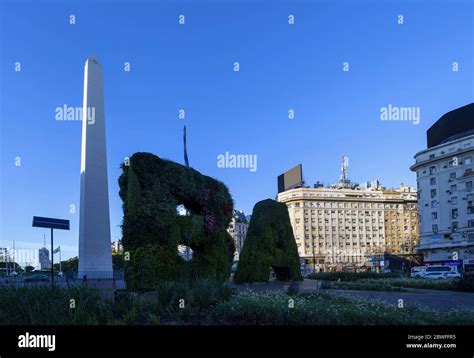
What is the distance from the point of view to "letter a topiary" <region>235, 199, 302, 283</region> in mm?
27547

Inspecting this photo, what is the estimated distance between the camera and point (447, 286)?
2477 centimetres

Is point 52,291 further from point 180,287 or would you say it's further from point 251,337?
point 251,337

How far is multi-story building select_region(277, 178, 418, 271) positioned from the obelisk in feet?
329

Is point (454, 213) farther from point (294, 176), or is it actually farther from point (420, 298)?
point (420, 298)

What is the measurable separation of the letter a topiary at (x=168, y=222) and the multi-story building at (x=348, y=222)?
110 meters

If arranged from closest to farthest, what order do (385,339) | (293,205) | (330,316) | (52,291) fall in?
1. (385,339)
2. (330,316)
3. (52,291)
4. (293,205)

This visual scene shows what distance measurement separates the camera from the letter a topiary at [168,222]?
17.9 m

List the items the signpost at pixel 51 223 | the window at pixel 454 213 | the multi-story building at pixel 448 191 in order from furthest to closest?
the window at pixel 454 213 < the multi-story building at pixel 448 191 < the signpost at pixel 51 223

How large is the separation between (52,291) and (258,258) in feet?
61.3

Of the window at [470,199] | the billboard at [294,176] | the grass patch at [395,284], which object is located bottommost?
the grass patch at [395,284]

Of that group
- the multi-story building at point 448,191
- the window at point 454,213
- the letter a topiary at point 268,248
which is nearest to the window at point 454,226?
the multi-story building at point 448,191

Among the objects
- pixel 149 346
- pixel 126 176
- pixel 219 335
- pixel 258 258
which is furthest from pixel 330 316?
pixel 258 258

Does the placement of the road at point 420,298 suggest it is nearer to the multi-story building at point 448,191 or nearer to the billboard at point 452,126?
the multi-story building at point 448,191

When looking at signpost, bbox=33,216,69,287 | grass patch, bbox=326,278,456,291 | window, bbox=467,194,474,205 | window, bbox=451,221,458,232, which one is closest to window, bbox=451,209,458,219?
window, bbox=451,221,458,232
